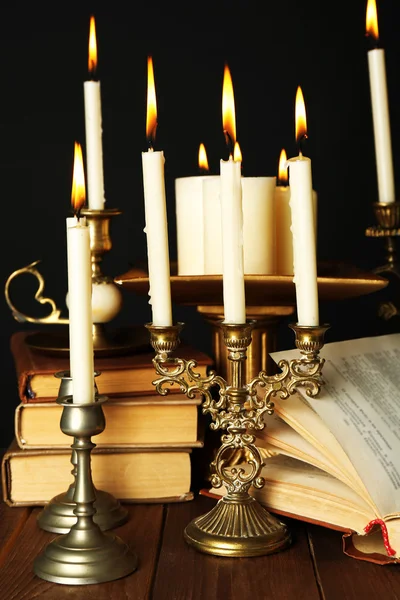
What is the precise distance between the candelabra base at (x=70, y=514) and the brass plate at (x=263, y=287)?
223 mm

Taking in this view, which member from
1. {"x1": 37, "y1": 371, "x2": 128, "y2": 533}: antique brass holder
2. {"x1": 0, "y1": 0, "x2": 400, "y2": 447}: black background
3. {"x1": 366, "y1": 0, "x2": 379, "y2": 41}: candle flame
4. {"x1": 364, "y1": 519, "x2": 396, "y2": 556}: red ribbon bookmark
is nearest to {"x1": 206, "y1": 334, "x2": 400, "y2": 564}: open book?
{"x1": 364, "y1": 519, "x2": 396, "y2": 556}: red ribbon bookmark

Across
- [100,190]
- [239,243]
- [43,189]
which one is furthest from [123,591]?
[43,189]

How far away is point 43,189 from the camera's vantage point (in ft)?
4.91

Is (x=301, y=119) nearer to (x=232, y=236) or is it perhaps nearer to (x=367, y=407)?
(x=232, y=236)

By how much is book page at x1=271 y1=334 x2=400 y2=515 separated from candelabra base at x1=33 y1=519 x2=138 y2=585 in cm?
22

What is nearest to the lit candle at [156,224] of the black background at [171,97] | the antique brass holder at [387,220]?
the antique brass holder at [387,220]

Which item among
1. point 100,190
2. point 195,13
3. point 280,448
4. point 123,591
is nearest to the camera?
point 123,591

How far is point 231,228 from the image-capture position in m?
0.84

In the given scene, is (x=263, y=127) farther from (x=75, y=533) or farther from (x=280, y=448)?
(x=75, y=533)

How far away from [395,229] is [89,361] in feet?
1.56

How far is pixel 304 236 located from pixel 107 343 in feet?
1.13

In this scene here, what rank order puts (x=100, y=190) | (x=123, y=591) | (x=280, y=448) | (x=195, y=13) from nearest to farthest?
(x=123, y=591) → (x=280, y=448) → (x=100, y=190) → (x=195, y=13)

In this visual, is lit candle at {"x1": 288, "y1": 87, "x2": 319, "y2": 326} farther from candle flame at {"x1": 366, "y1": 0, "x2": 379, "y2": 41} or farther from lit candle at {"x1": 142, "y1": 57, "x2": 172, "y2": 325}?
candle flame at {"x1": 366, "y1": 0, "x2": 379, "y2": 41}

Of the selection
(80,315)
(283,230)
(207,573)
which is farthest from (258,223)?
(207,573)
